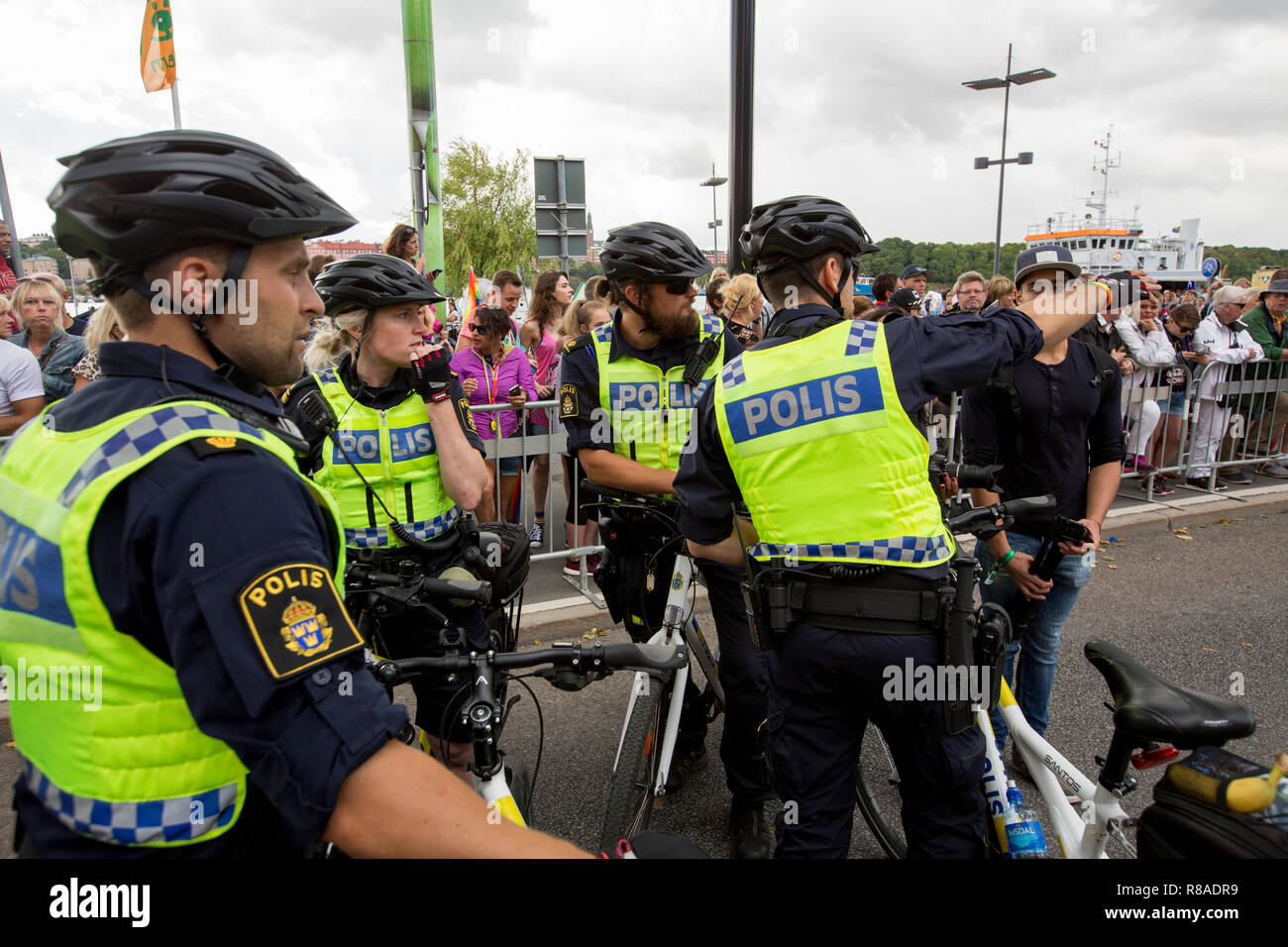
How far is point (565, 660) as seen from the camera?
177cm

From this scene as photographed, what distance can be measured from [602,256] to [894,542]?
1.82 m

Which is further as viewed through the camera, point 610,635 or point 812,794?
point 610,635

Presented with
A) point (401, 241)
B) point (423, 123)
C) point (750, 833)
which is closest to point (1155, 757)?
point (750, 833)

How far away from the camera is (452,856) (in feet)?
3.48

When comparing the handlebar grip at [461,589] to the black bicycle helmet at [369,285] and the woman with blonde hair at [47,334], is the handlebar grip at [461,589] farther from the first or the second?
the woman with blonde hair at [47,334]

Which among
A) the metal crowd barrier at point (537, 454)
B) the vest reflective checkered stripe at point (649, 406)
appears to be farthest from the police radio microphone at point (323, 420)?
the metal crowd barrier at point (537, 454)

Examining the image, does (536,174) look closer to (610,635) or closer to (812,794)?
(610,635)

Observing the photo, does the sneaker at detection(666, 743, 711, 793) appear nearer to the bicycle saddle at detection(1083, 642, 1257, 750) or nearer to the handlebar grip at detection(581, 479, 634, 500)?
the handlebar grip at detection(581, 479, 634, 500)

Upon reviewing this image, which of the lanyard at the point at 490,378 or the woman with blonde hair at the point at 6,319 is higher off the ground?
the woman with blonde hair at the point at 6,319

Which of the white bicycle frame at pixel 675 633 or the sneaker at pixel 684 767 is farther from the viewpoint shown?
the sneaker at pixel 684 767

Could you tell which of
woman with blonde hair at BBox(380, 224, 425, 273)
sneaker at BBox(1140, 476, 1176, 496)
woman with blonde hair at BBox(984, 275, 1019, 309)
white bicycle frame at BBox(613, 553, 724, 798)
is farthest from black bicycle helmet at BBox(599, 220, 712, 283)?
sneaker at BBox(1140, 476, 1176, 496)

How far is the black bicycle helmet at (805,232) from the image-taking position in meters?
2.34

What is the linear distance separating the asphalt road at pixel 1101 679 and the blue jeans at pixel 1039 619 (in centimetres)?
41
